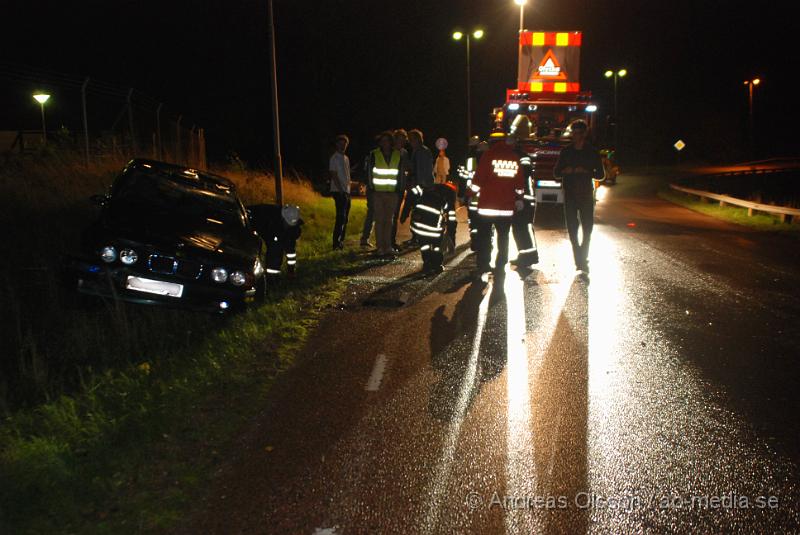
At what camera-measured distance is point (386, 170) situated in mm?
12930

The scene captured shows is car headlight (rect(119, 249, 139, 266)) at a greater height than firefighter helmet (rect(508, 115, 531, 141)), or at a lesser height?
lesser

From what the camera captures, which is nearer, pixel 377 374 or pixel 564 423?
pixel 564 423

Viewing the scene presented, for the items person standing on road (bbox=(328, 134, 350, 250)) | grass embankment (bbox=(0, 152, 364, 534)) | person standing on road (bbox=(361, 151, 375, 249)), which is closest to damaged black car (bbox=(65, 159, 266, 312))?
grass embankment (bbox=(0, 152, 364, 534))

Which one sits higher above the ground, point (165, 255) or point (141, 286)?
point (165, 255)

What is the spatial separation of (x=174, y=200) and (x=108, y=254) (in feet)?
5.63

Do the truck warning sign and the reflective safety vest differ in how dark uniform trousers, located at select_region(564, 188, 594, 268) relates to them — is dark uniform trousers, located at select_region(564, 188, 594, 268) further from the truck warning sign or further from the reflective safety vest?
the truck warning sign

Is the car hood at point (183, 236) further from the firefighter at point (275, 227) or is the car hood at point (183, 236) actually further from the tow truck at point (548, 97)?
the tow truck at point (548, 97)

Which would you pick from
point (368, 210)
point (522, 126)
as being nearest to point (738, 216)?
point (522, 126)

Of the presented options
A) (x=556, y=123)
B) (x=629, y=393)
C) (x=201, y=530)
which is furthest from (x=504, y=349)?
(x=556, y=123)

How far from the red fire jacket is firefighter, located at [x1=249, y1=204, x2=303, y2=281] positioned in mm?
2414

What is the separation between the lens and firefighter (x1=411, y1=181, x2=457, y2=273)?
37.9 ft

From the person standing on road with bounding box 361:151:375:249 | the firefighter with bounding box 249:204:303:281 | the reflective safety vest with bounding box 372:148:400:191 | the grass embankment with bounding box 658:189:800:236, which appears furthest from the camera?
the grass embankment with bounding box 658:189:800:236

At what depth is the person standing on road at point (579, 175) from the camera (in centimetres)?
1116

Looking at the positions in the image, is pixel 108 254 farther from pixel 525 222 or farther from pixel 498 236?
pixel 525 222
